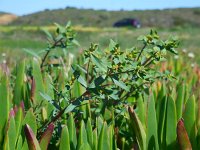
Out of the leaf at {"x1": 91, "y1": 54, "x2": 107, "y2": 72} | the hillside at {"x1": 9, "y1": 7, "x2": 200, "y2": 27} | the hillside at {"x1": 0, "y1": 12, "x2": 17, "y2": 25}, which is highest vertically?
the leaf at {"x1": 91, "y1": 54, "x2": 107, "y2": 72}

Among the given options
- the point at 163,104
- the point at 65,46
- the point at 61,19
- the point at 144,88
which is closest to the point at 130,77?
the point at 144,88

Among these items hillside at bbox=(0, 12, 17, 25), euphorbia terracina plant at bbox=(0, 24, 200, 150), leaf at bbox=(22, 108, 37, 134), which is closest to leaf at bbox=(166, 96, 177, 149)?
euphorbia terracina plant at bbox=(0, 24, 200, 150)

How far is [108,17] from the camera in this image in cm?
5788

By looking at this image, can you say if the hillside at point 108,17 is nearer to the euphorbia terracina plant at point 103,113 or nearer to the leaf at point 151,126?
the euphorbia terracina plant at point 103,113

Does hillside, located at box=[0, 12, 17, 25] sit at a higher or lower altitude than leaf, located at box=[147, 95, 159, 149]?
lower

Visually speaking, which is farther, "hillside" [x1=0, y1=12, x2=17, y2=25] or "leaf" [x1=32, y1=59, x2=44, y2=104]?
"hillside" [x1=0, y1=12, x2=17, y2=25]

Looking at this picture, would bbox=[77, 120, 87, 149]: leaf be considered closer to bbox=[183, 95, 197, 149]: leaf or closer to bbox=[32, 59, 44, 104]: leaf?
bbox=[183, 95, 197, 149]: leaf

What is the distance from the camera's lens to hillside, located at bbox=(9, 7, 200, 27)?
5244 cm

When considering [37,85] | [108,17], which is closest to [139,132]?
[37,85]

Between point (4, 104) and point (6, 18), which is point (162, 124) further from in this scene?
point (6, 18)

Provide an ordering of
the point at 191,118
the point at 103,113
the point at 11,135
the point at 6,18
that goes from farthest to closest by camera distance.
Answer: the point at 6,18
the point at 103,113
the point at 191,118
the point at 11,135

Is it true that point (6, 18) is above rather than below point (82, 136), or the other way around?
below

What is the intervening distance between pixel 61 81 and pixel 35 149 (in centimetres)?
72

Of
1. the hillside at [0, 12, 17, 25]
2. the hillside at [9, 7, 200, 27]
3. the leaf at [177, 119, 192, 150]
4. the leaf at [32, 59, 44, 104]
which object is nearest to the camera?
the leaf at [177, 119, 192, 150]
